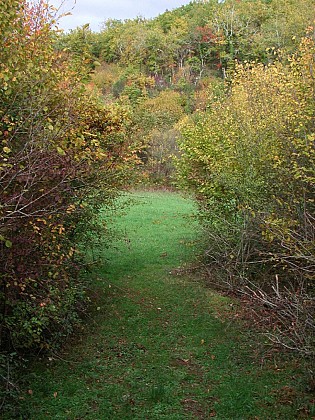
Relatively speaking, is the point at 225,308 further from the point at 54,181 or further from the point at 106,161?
the point at 54,181

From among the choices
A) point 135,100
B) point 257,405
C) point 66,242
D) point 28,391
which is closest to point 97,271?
point 66,242

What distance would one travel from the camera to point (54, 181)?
605cm

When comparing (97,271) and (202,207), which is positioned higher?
(202,207)

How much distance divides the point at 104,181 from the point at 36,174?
9.45ft

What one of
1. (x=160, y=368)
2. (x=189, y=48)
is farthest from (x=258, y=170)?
(x=189, y=48)

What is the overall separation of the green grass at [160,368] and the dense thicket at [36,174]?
0.68m

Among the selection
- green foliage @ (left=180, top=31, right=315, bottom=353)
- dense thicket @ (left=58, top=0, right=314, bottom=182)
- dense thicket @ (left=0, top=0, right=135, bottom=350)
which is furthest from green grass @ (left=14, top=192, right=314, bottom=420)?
dense thicket @ (left=58, top=0, right=314, bottom=182)

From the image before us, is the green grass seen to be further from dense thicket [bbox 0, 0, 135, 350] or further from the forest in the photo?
dense thicket [bbox 0, 0, 135, 350]

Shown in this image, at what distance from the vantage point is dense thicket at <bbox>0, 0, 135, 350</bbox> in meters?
5.32

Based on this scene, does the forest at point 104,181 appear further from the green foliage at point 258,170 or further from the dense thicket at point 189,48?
the dense thicket at point 189,48

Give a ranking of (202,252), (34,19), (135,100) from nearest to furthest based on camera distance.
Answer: (34,19) → (202,252) → (135,100)

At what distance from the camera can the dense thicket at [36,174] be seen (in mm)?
5316

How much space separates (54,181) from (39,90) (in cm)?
117

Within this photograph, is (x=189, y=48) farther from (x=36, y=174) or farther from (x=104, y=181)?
(x=36, y=174)
